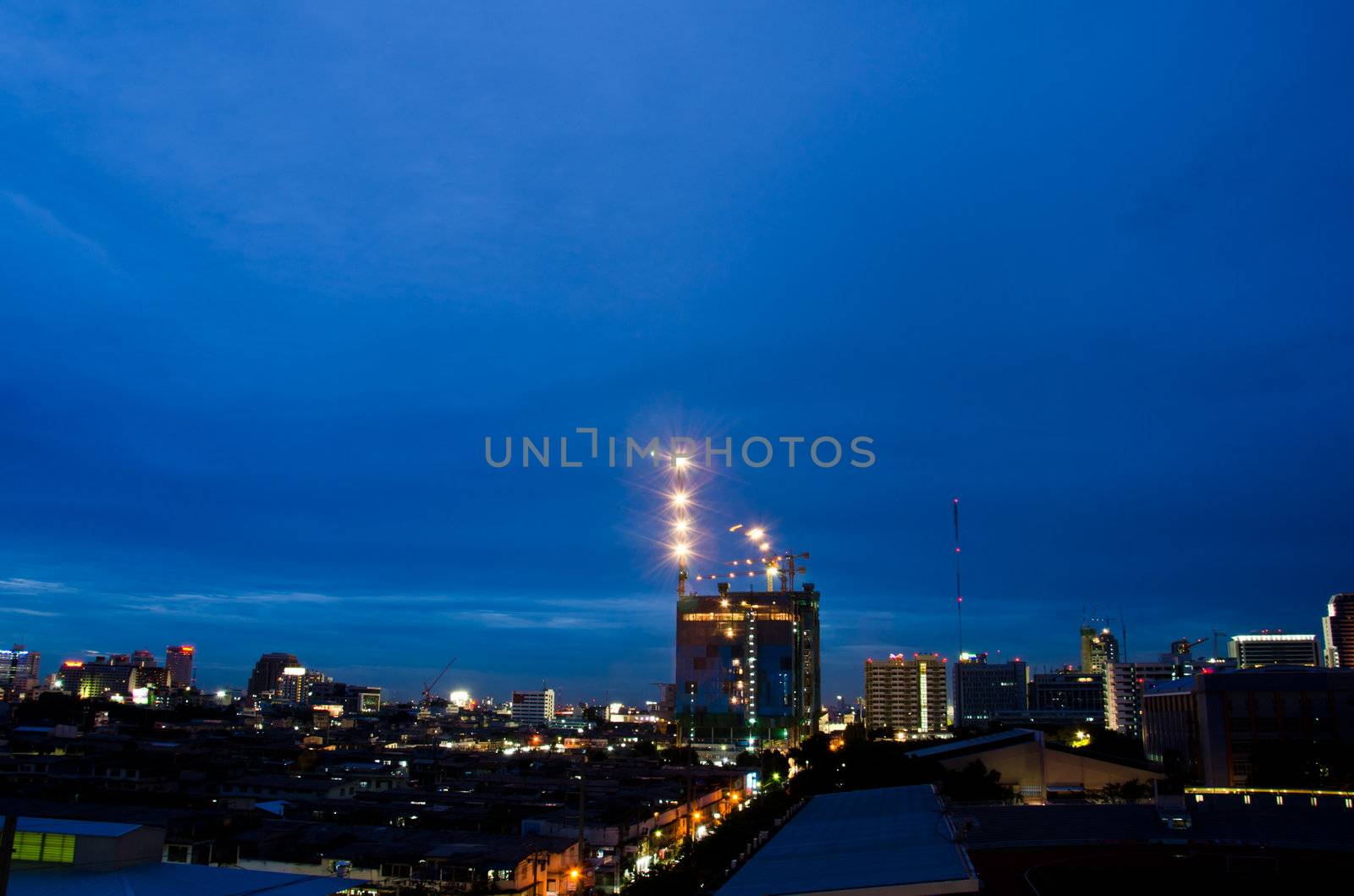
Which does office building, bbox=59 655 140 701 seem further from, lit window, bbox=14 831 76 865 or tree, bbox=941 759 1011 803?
lit window, bbox=14 831 76 865

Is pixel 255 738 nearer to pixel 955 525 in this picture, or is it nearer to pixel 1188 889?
pixel 955 525

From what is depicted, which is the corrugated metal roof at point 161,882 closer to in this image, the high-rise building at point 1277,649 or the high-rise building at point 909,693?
the high-rise building at point 909,693

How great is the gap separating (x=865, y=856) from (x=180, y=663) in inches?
8210

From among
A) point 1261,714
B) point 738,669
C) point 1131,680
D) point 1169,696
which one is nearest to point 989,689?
point 1131,680

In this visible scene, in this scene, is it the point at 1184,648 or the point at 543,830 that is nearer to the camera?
the point at 543,830

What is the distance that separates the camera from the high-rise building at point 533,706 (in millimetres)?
183500

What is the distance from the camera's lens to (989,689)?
443ft

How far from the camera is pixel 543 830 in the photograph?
27594 millimetres

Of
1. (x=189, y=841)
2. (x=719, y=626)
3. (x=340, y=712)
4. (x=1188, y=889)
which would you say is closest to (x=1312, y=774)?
(x=1188, y=889)

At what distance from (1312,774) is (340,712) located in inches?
4881

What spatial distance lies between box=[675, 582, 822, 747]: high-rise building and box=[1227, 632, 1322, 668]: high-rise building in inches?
3110

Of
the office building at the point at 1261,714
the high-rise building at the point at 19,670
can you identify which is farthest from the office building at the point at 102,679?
the office building at the point at 1261,714

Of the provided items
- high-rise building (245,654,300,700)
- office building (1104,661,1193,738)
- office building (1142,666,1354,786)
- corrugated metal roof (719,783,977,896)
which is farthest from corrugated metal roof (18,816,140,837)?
high-rise building (245,654,300,700)

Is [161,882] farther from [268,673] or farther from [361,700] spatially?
[268,673]
